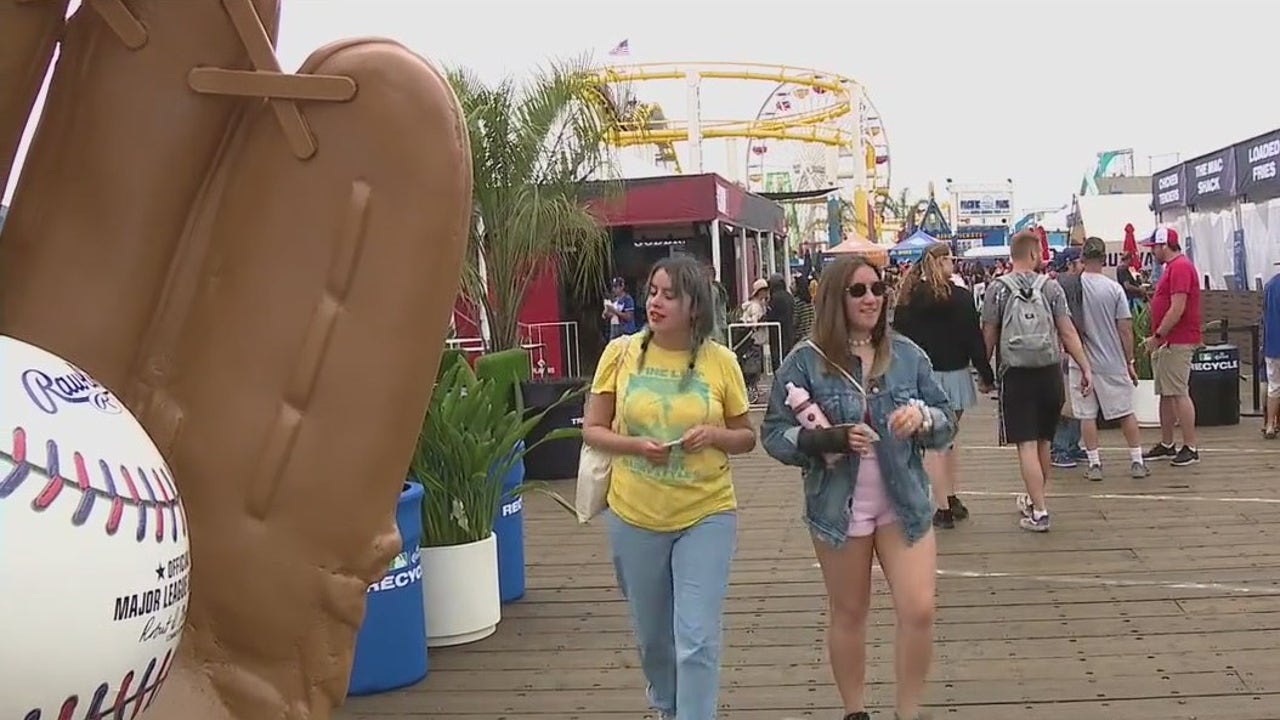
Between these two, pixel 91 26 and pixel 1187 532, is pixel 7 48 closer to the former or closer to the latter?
pixel 91 26

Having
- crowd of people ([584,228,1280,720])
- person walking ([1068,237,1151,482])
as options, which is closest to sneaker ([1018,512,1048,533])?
person walking ([1068,237,1151,482])

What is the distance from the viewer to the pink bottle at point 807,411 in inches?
141

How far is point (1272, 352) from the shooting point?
9.13 meters

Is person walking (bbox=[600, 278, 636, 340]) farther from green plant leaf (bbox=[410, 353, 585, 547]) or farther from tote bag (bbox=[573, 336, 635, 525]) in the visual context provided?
tote bag (bbox=[573, 336, 635, 525])

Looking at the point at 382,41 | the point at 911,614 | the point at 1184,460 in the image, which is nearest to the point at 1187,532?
the point at 1184,460

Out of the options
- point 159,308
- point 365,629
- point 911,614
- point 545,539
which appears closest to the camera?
point 159,308

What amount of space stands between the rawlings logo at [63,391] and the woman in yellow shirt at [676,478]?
196cm

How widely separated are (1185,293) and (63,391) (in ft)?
26.6

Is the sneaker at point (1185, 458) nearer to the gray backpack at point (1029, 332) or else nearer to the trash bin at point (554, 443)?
the gray backpack at point (1029, 332)

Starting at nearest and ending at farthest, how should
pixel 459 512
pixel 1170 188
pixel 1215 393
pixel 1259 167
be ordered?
pixel 459 512, pixel 1215 393, pixel 1259 167, pixel 1170 188

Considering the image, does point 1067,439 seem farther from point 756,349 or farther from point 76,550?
point 76,550

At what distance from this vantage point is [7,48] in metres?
1.96

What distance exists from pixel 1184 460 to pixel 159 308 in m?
7.73

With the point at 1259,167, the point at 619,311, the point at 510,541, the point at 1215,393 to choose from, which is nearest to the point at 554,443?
the point at 510,541
